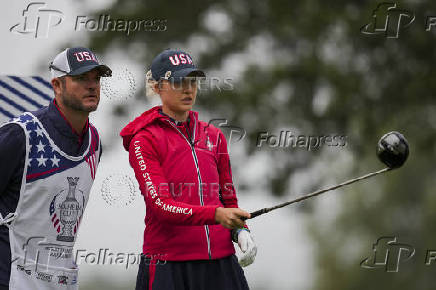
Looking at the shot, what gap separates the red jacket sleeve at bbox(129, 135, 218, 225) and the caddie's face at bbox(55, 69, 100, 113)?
1.17 feet

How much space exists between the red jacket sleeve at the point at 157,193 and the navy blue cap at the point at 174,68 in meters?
0.45

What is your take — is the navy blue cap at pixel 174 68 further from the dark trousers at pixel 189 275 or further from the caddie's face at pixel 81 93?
the dark trousers at pixel 189 275

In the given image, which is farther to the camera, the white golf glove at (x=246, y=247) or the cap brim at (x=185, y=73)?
the cap brim at (x=185, y=73)

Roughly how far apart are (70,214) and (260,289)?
19.6 meters

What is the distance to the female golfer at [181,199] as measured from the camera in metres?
5.78

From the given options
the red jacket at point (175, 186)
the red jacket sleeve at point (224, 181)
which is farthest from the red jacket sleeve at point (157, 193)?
the red jacket sleeve at point (224, 181)

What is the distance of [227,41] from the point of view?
49.3ft

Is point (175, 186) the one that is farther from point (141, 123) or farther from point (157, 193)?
point (141, 123)

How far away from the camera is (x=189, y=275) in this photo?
5.91 m

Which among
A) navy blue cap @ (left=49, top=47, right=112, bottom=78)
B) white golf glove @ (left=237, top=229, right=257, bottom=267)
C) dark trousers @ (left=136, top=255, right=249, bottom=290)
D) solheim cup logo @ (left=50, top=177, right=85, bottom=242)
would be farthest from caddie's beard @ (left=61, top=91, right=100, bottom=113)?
white golf glove @ (left=237, top=229, right=257, bottom=267)

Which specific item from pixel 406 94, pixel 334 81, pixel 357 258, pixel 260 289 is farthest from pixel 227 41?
pixel 357 258

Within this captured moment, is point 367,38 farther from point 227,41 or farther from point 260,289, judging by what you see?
point 260,289

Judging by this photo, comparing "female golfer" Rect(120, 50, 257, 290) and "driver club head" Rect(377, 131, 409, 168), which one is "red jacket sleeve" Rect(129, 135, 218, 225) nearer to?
"female golfer" Rect(120, 50, 257, 290)

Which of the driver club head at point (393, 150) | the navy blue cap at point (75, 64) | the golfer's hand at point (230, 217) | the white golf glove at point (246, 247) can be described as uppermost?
the navy blue cap at point (75, 64)
